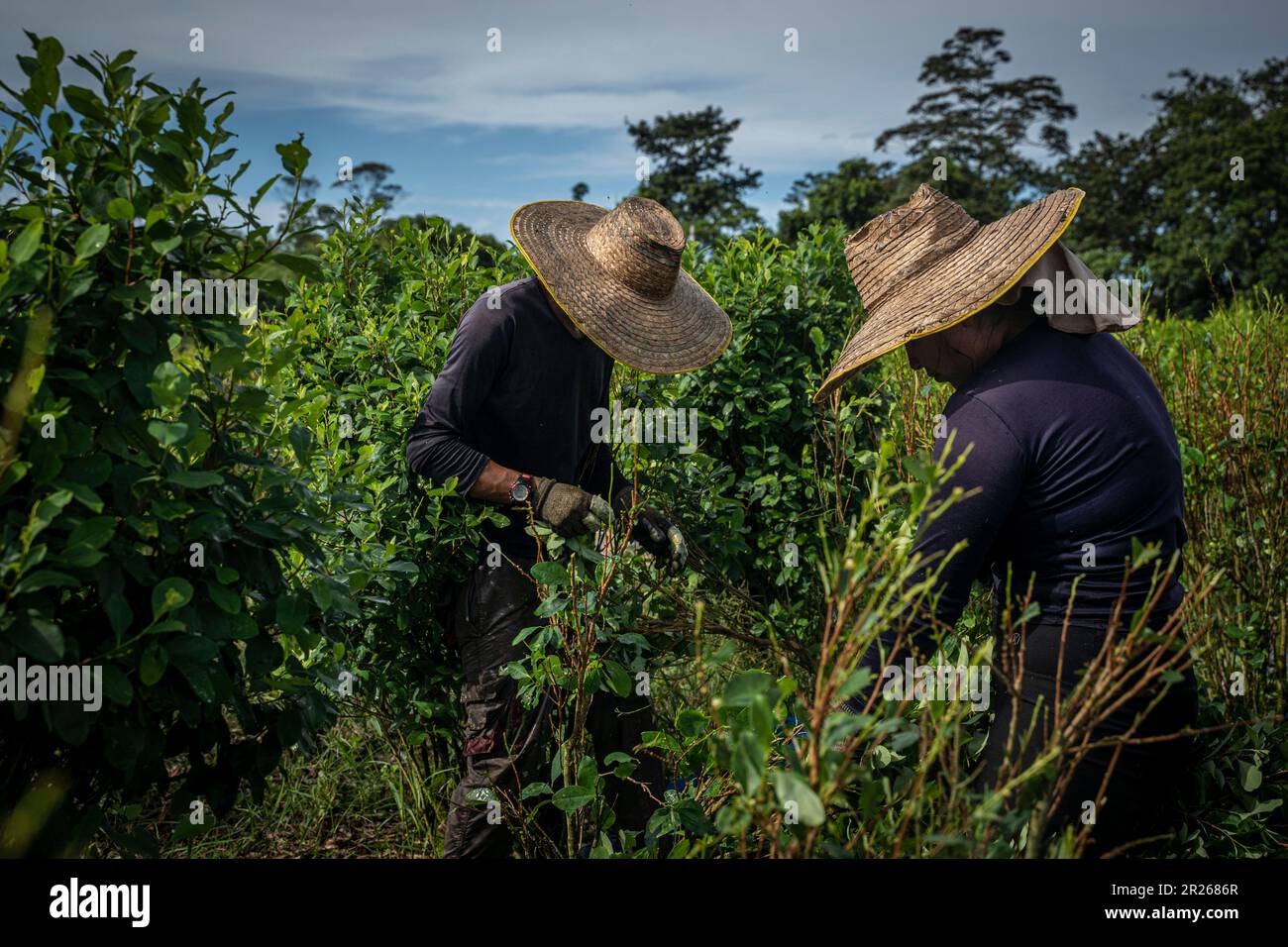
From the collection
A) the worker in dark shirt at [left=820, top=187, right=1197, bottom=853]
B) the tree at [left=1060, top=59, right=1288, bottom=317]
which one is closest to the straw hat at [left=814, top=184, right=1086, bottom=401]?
the worker in dark shirt at [left=820, top=187, right=1197, bottom=853]

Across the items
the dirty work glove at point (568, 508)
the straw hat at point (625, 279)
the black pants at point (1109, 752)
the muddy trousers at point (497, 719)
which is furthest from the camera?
the straw hat at point (625, 279)

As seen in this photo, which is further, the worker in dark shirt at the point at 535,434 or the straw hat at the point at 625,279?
the straw hat at the point at 625,279

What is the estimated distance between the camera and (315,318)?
361 cm

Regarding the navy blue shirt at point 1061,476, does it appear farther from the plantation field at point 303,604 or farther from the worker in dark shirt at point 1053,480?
the plantation field at point 303,604

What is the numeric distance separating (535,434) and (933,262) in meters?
1.32

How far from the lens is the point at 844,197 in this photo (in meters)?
33.0

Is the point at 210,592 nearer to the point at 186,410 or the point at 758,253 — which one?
the point at 186,410

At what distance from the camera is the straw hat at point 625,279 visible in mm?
2930

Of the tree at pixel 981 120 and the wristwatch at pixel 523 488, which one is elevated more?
the tree at pixel 981 120

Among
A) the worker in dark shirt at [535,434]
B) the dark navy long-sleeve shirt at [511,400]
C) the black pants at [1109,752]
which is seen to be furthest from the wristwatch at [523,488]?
the black pants at [1109,752]

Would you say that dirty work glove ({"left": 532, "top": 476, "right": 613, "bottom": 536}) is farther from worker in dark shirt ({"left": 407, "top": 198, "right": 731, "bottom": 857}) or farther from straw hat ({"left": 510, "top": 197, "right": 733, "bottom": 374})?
straw hat ({"left": 510, "top": 197, "right": 733, "bottom": 374})

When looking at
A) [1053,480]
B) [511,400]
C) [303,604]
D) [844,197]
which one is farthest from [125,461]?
[844,197]

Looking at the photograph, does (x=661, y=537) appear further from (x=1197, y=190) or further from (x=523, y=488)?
(x=1197, y=190)
